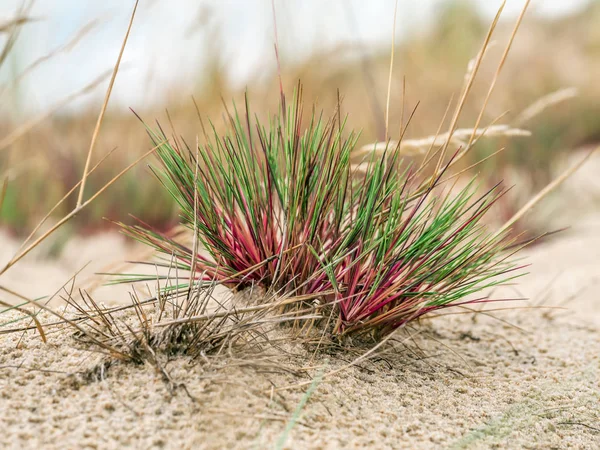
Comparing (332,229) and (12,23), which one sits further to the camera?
(332,229)

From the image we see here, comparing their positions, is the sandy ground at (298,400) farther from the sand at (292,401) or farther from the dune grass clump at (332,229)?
the dune grass clump at (332,229)

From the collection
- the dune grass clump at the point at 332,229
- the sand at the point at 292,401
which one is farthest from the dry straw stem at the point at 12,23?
the sand at the point at 292,401

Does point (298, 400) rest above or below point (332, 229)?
below

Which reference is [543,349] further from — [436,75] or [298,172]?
[436,75]

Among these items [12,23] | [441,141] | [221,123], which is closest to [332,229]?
[441,141]

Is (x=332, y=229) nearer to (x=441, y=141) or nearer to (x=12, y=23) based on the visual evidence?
(x=441, y=141)
